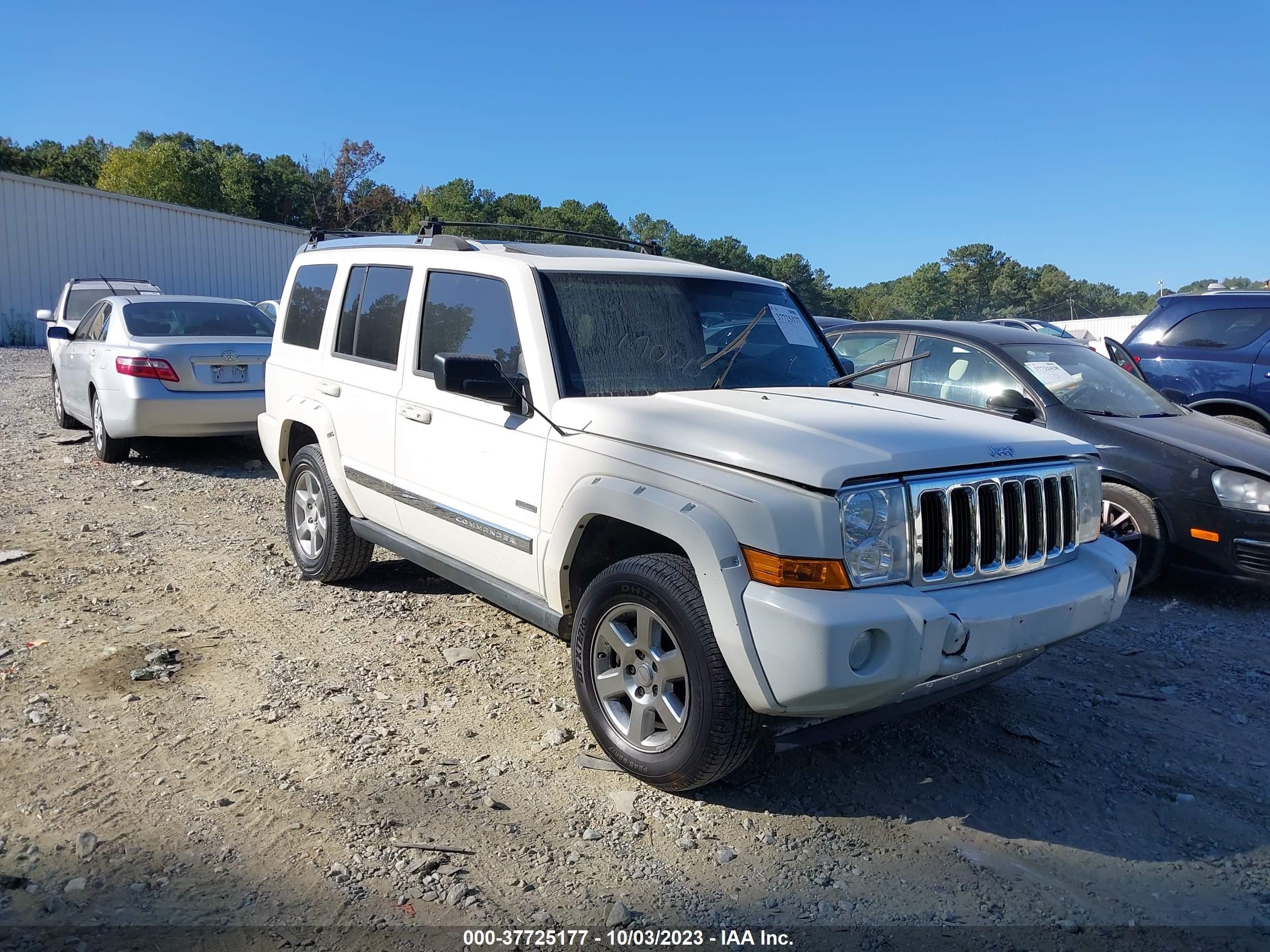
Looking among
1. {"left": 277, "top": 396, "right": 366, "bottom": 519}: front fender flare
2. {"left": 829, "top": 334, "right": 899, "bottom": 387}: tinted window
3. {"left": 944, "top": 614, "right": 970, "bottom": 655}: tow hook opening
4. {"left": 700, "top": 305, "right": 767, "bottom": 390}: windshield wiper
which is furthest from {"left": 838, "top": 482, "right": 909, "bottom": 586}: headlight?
{"left": 829, "top": 334, "right": 899, "bottom": 387}: tinted window

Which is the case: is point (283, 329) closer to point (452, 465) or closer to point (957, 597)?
point (452, 465)

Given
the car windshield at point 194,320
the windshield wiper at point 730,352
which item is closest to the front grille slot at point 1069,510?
the windshield wiper at point 730,352

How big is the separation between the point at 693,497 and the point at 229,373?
6.73 meters

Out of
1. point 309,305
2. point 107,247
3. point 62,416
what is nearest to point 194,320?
point 62,416

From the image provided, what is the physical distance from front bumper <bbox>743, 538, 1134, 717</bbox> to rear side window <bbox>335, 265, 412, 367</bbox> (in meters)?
2.74

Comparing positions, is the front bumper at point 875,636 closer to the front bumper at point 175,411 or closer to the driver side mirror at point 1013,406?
the driver side mirror at point 1013,406

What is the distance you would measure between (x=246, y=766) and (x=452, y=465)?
152cm

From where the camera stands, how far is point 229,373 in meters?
8.60

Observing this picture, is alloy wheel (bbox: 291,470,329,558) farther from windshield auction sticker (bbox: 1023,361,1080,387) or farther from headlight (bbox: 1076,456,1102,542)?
windshield auction sticker (bbox: 1023,361,1080,387)

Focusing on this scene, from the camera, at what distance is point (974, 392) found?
649 cm

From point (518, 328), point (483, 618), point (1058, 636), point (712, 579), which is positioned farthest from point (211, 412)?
point (1058, 636)

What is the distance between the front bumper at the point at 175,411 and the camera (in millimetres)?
8320

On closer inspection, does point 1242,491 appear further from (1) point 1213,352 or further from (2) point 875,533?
(1) point 1213,352

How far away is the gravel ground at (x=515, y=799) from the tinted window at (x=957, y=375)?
1.85m
